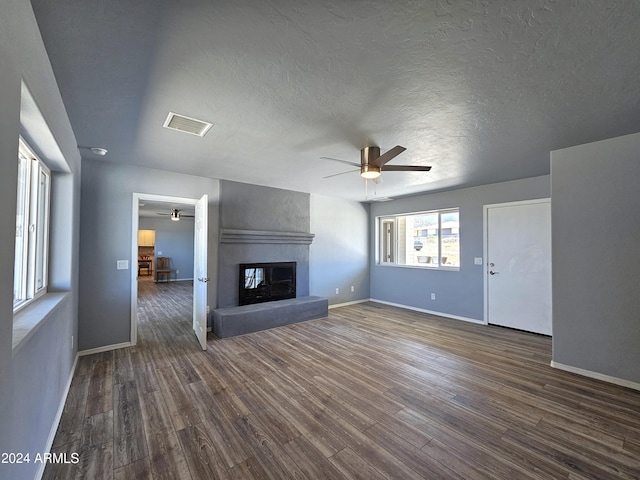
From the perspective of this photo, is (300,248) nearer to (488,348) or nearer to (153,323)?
(153,323)

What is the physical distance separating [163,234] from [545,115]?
36.3ft

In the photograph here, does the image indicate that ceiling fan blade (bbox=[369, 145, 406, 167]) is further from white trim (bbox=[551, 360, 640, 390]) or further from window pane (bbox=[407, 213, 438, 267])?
window pane (bbox=[407, 213, 438, 267])

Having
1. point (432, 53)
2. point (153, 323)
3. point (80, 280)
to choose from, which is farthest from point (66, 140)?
point (153, 323)

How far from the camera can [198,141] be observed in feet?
9.09

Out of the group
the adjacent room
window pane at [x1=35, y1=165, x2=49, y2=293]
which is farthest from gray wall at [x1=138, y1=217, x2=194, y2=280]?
window pane at [x1=35, y1=165, x2=49, y2=293]

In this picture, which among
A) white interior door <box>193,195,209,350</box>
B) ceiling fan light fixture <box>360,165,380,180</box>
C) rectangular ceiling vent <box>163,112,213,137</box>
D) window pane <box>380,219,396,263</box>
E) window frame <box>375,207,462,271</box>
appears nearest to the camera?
rectangular ceiling vent <box>163,112,213,137</box>

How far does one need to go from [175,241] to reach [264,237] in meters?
7.08

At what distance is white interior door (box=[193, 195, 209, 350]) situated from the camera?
11.6 ft

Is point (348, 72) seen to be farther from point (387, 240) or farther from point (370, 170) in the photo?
point (387, 240)

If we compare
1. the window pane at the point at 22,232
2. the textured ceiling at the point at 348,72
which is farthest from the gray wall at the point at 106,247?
the window pane at the point at 22,232

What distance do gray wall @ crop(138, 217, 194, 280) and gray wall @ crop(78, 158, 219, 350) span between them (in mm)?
7200

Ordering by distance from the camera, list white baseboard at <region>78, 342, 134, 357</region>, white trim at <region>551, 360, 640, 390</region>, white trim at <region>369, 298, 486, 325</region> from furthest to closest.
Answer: white trim at <region>369, 298, 486, 325</region> < white baseboard at <region>78, 342, 134, 357</region> < white trim at <region>551, 360, 640, 390</region>

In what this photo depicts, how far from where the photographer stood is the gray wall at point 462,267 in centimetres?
433

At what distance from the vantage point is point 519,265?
4242 millimetres
